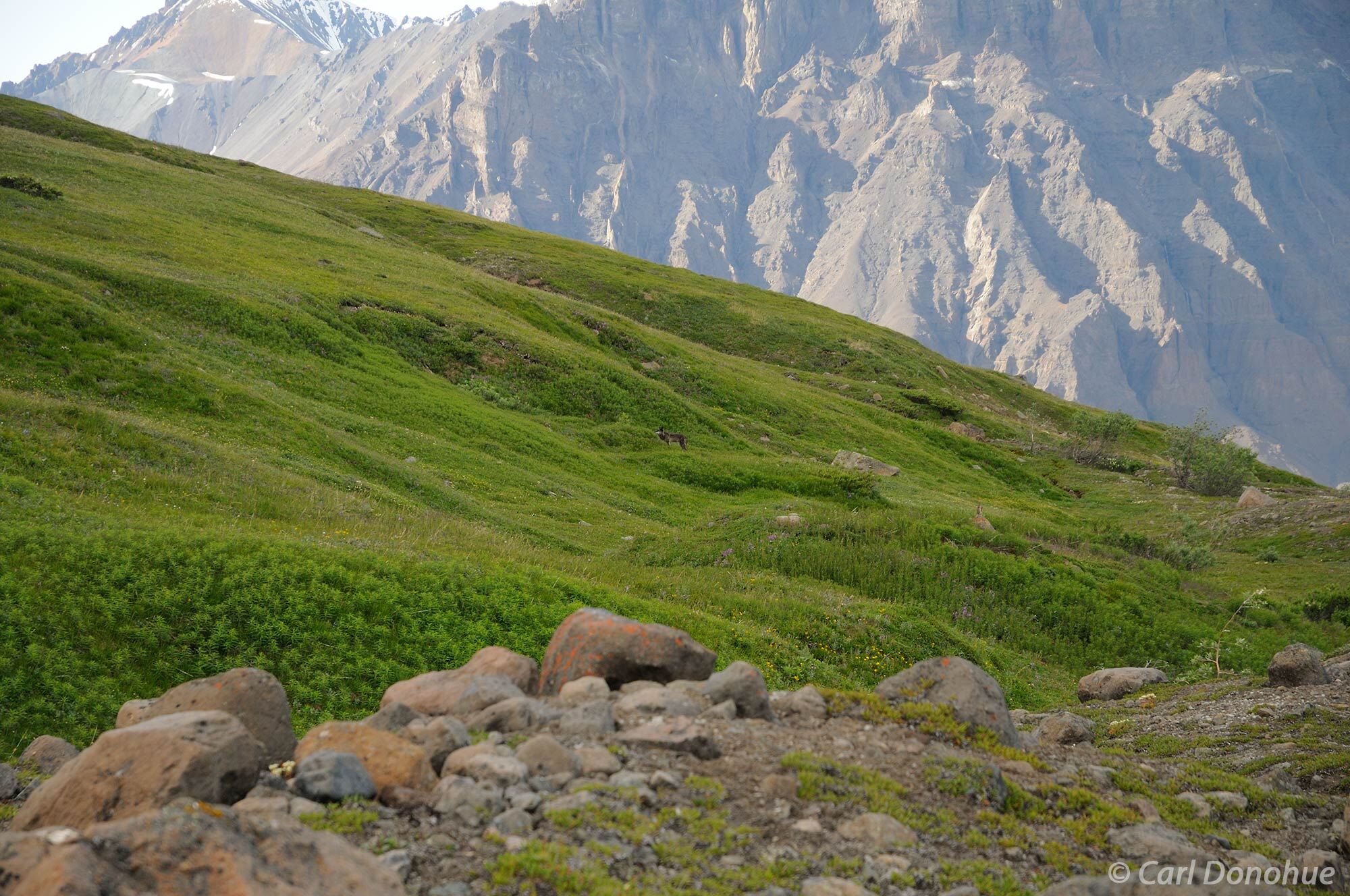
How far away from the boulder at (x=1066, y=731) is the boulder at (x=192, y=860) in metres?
9.83

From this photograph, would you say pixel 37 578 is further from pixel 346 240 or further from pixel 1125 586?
pixel 346 240

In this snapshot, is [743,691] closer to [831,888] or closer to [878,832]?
[878,832]

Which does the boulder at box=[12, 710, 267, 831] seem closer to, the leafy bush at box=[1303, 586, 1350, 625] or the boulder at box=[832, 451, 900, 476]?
the leafy bush at box=[1303, 586, 1350, 625]

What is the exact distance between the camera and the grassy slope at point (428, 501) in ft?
43.0

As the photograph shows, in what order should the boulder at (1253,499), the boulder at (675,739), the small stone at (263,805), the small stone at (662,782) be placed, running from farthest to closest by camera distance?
1. the boulder at (1253,499)
2. the boulder at (675,739)
3. the small stone at (662,782)
4. the small stone at (263,805)

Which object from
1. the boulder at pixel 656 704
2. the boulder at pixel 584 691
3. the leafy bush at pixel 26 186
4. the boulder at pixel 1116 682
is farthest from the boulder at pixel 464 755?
the leafy bush at pixel 26 186

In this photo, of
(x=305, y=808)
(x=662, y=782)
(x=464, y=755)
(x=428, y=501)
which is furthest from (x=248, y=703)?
(x=428, y=501)

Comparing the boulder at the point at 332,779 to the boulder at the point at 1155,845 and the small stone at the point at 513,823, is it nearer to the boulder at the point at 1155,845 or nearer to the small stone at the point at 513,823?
the small stone at the point at 513,823

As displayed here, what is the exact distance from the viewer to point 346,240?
2462 inches

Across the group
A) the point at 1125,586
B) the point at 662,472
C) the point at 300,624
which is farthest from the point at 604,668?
the point at 662,472

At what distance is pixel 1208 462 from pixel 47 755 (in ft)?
230

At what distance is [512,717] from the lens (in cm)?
820

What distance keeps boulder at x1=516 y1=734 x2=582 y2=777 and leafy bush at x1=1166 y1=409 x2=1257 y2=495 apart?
6560 cm

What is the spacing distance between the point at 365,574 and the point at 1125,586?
21347 mm
